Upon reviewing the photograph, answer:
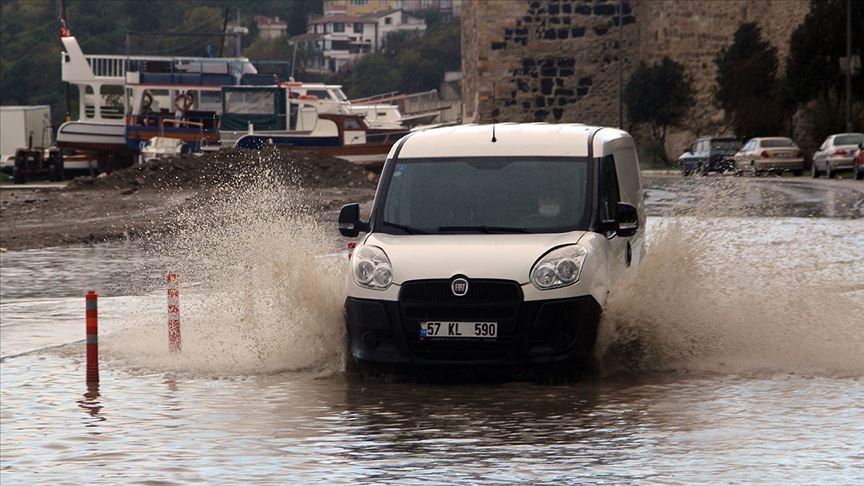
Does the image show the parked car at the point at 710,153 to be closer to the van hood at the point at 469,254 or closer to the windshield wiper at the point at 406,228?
the windshield wiper at the point at 406,228

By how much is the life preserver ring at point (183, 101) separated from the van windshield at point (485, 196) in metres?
55.9

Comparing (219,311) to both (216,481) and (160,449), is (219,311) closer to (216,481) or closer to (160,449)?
(160,449)

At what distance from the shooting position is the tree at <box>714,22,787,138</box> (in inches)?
2562

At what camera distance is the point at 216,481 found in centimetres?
795

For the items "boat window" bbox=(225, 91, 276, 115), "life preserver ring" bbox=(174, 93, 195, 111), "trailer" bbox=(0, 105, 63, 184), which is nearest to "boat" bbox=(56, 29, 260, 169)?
"life preserver ring" bbox=(174, 93, 195, 111)

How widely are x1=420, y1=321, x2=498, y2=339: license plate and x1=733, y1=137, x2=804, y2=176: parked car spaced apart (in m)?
43.5

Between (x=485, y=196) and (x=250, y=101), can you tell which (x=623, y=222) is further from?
(x=250, y=101)

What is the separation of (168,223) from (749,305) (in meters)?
19.7

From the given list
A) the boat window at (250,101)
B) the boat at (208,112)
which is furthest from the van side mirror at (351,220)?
the boat window at (250,101)

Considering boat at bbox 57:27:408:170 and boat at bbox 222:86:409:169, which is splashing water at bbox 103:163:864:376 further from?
boat at bbox 222:86:409:169

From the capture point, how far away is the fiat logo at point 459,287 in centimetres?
1075

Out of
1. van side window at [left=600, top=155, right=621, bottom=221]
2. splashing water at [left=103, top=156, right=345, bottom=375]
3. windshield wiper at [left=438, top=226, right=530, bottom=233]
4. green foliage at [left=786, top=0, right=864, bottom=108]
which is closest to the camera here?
windshield wiper at [left=438, top=226, right=530, bottom=233]

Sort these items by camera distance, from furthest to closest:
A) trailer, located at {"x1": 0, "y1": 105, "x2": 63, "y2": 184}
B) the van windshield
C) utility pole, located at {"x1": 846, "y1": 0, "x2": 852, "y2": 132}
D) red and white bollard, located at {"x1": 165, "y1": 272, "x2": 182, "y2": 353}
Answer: trailer, located at {"x1": 0, "y1": 105, "x2": 63, "y2": 184} < utility pole, located at {"x1": 846, "y1": 0, "x2": 852, "y2": 132} < red and white bollard, located at {"x1": 165, "y1": 272, "x2": 182, "y2": 353} < the van windshield

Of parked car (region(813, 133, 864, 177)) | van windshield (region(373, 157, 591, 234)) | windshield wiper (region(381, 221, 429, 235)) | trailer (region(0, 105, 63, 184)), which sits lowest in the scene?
trailer (region(0, 105, 63, 184))
